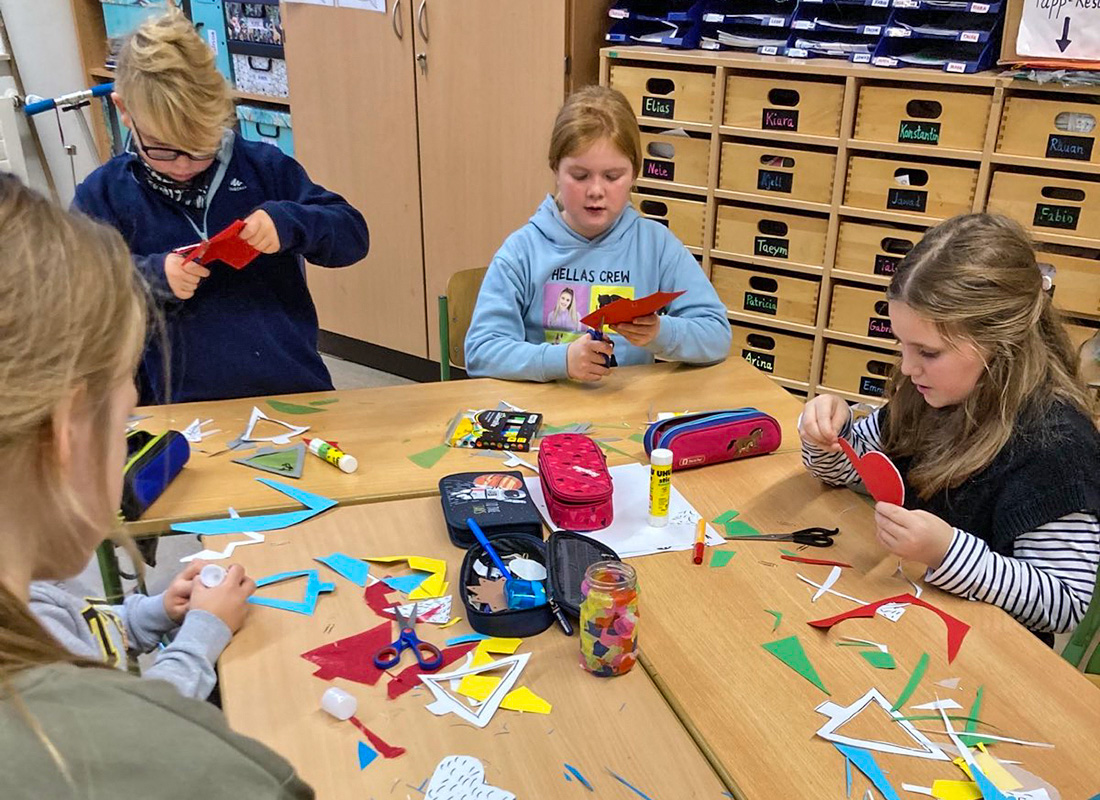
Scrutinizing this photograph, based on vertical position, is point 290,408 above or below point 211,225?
below

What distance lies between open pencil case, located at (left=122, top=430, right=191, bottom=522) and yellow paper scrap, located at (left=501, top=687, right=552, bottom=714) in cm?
71

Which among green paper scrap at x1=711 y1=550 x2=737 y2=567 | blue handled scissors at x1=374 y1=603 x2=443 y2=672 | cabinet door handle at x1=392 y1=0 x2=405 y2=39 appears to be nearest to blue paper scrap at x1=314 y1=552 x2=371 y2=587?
blue handled scissors at x1=374 y1=603 x2=443 y2=672

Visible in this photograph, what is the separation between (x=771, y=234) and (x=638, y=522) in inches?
73.8

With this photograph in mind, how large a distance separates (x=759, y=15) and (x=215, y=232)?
1.92 meters

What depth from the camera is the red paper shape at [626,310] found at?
187 centimetres

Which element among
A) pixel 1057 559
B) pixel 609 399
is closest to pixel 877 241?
pixel 609 399

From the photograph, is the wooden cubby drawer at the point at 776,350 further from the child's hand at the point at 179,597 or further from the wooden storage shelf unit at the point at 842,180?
the child's hand at the point at 179,597

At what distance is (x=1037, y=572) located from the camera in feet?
4.33

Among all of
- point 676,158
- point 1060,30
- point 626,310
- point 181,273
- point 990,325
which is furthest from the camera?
point 676,158

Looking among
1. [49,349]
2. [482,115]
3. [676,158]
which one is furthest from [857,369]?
[49,349]

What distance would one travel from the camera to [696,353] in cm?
206

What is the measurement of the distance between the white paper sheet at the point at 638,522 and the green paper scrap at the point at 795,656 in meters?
0.24

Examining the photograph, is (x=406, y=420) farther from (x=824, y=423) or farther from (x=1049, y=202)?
(x=1049, y=202)

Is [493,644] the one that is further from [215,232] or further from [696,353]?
[215,232]
